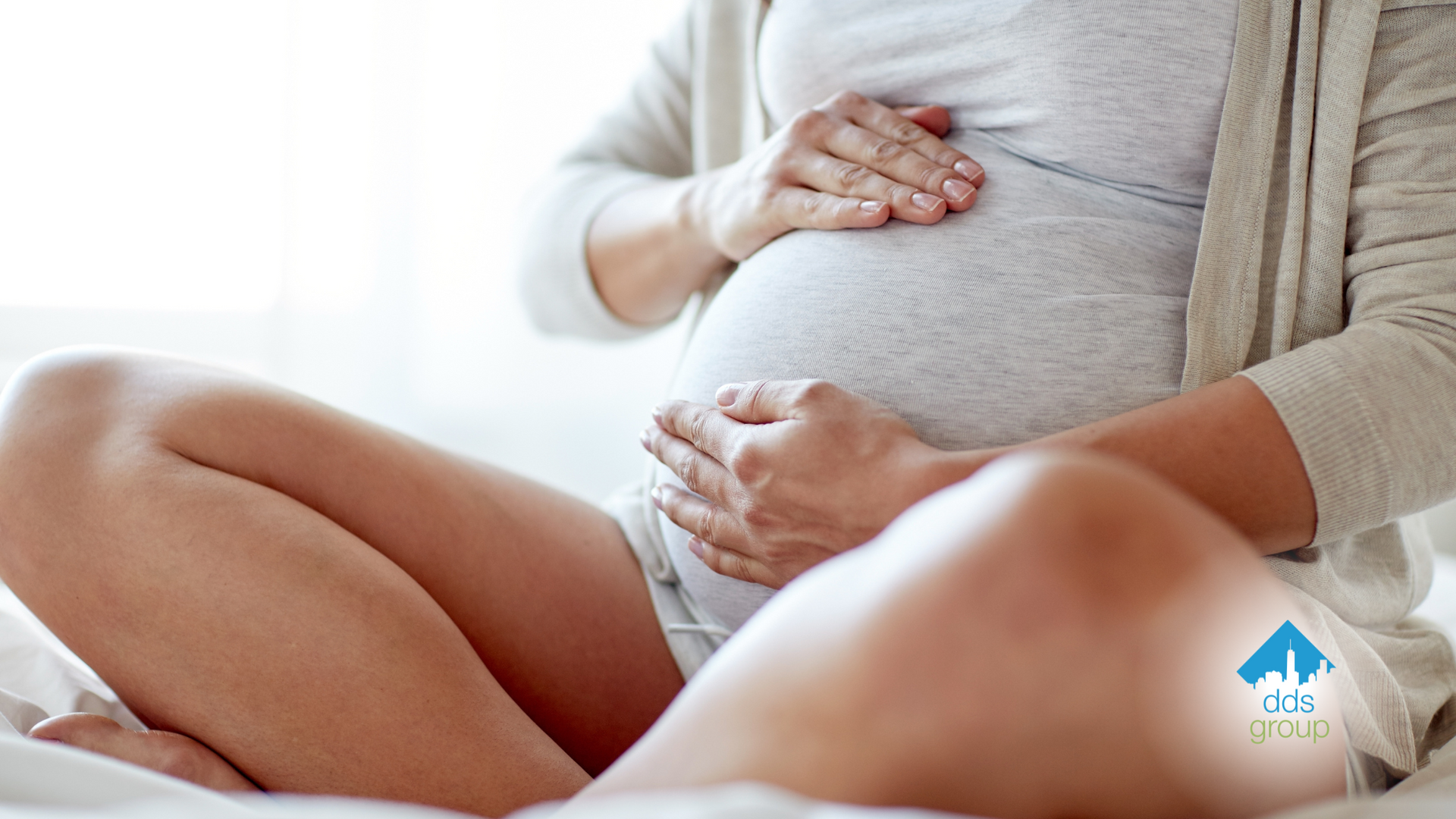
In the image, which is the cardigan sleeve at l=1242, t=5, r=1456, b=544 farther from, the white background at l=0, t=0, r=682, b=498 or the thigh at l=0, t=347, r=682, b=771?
the white background at l=0, t=0, r=682, b=498

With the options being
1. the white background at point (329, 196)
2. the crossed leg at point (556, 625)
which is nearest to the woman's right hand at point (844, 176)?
the crossed leg at point (556, 625)

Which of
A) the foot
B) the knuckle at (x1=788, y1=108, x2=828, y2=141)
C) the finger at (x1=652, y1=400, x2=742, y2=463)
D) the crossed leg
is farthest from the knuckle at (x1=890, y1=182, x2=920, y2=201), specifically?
the foot

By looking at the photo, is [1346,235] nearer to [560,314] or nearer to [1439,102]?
[1439,102]

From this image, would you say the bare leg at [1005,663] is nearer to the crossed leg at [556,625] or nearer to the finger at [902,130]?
the crossed leg at [556,625]

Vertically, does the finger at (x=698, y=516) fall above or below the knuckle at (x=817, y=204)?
below

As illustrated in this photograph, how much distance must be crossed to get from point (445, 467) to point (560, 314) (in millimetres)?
384

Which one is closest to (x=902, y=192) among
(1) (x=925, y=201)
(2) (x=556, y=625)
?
(1) (x=925, y=201)

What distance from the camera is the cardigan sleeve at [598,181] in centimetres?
103

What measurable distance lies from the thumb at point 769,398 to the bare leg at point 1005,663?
24cm

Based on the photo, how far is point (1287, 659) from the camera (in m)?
0.45

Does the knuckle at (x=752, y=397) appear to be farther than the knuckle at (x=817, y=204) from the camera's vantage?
No

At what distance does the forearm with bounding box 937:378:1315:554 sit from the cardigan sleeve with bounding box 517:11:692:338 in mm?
589

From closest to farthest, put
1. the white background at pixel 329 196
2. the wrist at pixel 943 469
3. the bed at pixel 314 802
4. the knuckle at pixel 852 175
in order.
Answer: the bed at pixel 314 802
the wrist at pixel 943 469
the knuckle at pixel 852 175
the white background at pixel 329 196

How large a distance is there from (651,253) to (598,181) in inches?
6.5
